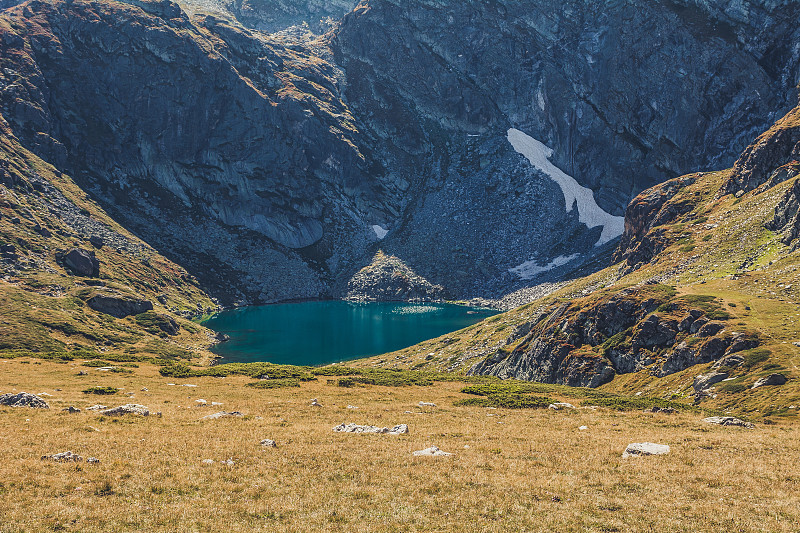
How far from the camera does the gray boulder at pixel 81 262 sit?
5753 inches

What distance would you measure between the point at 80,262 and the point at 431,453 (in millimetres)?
151490

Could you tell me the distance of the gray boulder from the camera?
146 meters

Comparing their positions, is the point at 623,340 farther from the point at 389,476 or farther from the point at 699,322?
the point at 389,476

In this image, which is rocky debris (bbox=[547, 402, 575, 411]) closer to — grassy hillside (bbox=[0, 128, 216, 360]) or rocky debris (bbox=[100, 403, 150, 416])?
rocky debris (bbox=[100, 403, 150, 416])

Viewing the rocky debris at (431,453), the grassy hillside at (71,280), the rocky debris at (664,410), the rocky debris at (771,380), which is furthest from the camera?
the grassy hillside at (71,280)

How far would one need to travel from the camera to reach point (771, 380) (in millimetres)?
37594

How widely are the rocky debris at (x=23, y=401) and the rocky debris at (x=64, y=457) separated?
40.2ft

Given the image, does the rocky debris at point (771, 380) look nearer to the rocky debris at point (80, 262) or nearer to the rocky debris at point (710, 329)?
the rocky debris at point (710, 329)

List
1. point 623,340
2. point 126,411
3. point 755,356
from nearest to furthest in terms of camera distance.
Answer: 1. point 126,411
2. point 755,356
3. point 623,340

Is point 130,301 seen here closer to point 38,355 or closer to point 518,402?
point 38,355

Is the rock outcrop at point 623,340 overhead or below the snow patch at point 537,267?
below

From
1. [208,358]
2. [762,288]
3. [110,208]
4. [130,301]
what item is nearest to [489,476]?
[762,288]

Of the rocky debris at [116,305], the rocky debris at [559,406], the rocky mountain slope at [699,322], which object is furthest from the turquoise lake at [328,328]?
the rocky debris at [559,406]

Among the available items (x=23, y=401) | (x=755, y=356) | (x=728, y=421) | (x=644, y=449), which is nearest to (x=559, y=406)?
(x=728, y=421)
